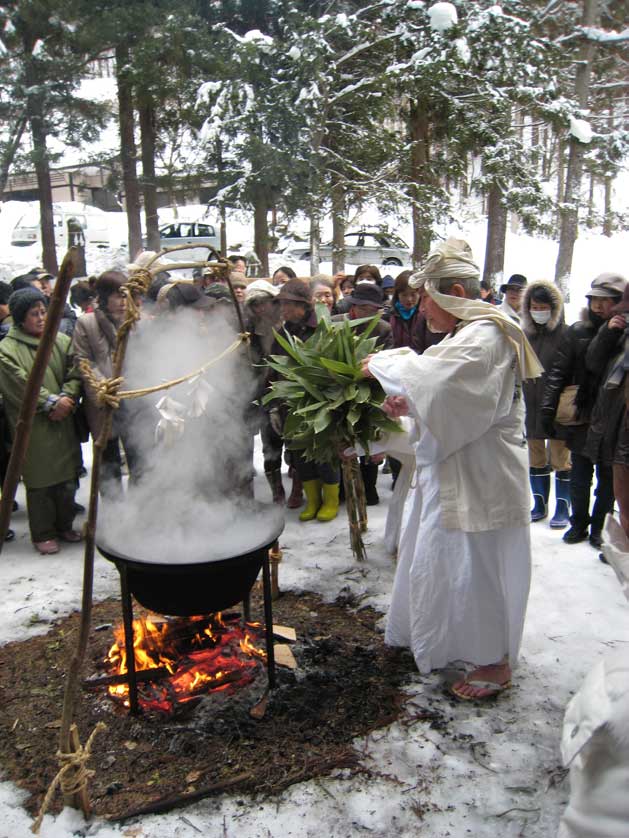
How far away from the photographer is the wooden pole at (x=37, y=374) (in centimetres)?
202

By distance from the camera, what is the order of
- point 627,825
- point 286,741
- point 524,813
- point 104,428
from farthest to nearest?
point 286,741 < point 524,813 < point 104,428 < point 627,825

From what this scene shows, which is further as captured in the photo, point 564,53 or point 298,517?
point 564,53

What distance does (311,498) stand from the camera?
6.23 m

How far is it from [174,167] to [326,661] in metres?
13.8

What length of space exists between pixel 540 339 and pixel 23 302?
174 inches

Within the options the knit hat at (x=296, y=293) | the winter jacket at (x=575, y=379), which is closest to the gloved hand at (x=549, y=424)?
the winter jacket at (x=575, y=379)

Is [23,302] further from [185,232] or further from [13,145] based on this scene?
[185,232]

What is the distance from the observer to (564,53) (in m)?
16.3

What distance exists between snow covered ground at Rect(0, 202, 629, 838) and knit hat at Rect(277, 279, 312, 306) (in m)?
2.11

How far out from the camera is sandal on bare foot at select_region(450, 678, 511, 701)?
350 cm

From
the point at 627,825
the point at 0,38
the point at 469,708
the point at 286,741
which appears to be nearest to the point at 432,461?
the point at 469,708

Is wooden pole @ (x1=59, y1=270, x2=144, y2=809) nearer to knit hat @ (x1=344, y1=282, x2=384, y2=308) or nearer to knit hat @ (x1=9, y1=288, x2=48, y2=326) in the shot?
knit hat @ (x1=9, y1=288, x2=48, y2=326)

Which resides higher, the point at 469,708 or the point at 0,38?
the point at 0,38

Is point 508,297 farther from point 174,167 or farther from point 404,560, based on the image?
point 174,167
